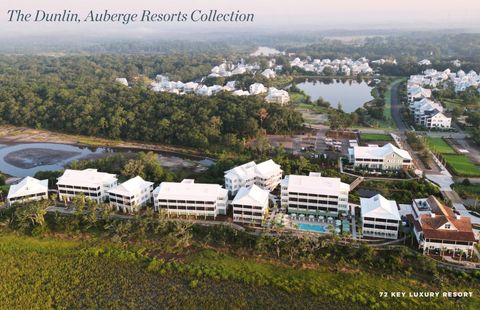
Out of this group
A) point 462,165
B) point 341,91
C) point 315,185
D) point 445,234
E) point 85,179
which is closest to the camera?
point 445,234

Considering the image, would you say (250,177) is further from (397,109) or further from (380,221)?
(397,109)

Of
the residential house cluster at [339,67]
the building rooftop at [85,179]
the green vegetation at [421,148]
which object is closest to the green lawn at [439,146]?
the green vegetation at [421,148]

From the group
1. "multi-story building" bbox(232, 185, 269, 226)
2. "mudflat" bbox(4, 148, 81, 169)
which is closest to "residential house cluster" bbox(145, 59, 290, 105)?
"mudflat" bbox(4, 148, 81, 169)

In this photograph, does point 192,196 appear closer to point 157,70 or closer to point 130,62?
point 157,70

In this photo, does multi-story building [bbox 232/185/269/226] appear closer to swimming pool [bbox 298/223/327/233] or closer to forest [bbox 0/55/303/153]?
swimming pool [bbox 298/223/327/233]

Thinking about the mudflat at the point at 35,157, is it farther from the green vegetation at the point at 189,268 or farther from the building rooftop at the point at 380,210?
the building rooftop at the point at 380,210

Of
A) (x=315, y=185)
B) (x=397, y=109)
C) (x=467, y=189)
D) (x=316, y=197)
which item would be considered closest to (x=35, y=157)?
(x=315, y=185)

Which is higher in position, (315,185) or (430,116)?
(430,116)
